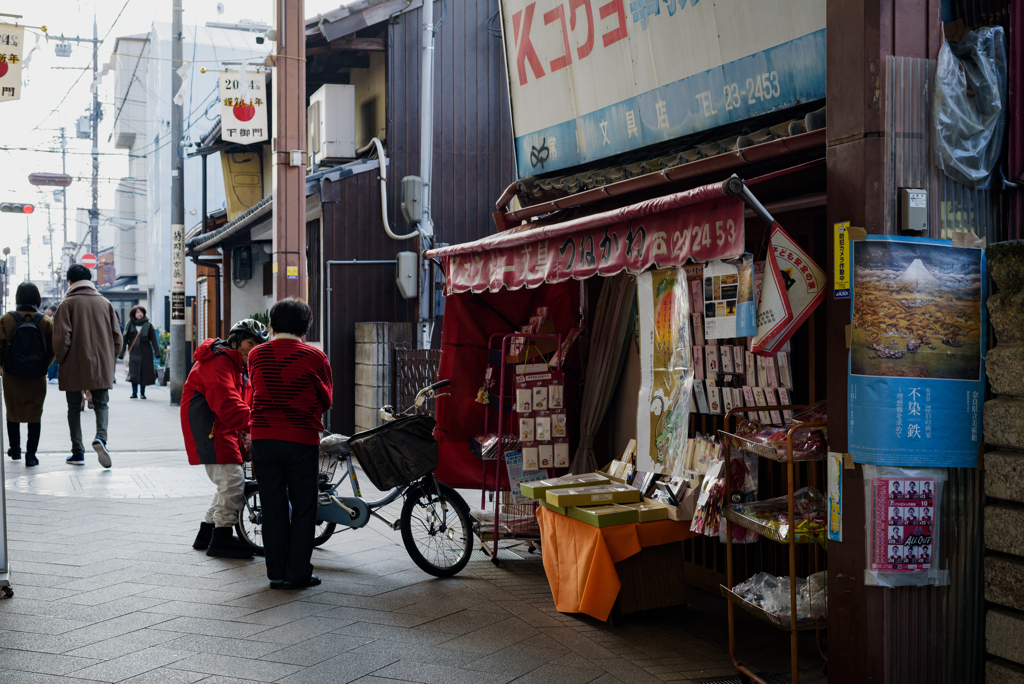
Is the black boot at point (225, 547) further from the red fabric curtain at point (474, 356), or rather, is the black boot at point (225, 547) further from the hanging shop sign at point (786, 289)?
the hanging shop sign at point (786, 289)

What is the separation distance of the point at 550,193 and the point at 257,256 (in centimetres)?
1401

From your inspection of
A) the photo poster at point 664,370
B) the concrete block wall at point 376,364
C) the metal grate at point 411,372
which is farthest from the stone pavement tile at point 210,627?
the concrete block wall at point 376,364

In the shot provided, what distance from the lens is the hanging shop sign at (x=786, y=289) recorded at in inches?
177

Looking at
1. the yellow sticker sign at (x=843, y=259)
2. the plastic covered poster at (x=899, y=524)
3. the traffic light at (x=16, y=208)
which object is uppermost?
the traffic light at (x=16, y=208)

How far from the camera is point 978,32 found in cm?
450

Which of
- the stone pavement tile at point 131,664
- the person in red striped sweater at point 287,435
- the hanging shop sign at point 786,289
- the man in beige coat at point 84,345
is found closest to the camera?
the hanging shop sign at point 786,289

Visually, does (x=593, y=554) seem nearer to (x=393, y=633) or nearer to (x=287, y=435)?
(x=393, y=633)

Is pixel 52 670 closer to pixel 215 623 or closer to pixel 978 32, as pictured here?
pixel 215 623

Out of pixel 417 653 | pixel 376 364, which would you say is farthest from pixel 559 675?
pixel 376 364

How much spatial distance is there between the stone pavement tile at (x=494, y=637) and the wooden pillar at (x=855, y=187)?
1872 millimetres

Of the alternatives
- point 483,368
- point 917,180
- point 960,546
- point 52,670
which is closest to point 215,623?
point 52,670

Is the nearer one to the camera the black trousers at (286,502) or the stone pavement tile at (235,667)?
the stone pavement tile at (235,667)

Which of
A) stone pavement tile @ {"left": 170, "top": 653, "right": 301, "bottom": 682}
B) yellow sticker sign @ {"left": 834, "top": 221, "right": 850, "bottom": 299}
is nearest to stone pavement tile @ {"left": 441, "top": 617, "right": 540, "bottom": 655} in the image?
stone pavement tile @ {"left": 170, "top": 653, "right": 301, "bottom": 682}

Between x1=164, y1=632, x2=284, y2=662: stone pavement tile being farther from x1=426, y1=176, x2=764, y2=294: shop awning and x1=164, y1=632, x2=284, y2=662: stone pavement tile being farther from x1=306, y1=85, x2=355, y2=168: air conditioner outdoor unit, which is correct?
x1=306, y1=85, x2=355, y2=168: air conditioner outdoor unit
